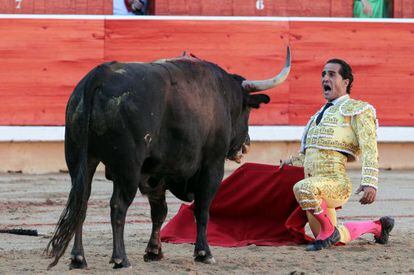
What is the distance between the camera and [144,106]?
5.46 meters

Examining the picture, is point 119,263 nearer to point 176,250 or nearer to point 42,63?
point 176,250

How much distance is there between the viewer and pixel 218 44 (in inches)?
466

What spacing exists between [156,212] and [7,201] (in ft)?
10.3

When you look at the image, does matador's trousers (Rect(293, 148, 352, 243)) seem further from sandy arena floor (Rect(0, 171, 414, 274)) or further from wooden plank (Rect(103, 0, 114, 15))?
wooden plank (Rect(103, 0, 114, 15))

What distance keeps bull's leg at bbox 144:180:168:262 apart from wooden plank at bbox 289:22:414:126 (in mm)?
5882

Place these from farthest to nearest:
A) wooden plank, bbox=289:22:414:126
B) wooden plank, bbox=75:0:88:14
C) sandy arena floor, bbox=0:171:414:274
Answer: wooden plank, bbox=289:22:414:126 → wooden plank, bbox=75:0:88:14 → sandy arena floor, bbox=0:171:414:274

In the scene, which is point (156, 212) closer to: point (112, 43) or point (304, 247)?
point (304, 247)

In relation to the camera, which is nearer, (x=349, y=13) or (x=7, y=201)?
(x=7, y=201)

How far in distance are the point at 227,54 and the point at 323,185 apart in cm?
554

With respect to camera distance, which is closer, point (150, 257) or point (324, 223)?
point (150, 257)

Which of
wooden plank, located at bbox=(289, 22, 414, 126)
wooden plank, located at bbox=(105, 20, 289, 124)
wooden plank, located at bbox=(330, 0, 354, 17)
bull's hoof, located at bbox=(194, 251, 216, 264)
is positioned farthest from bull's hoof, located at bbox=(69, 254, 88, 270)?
wooden plank, located at bbox=(330, 0, 354, 17)

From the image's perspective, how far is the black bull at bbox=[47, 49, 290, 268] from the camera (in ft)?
17.7

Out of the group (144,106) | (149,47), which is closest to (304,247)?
(144,106)

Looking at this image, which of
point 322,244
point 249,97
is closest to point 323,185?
point 322,244
